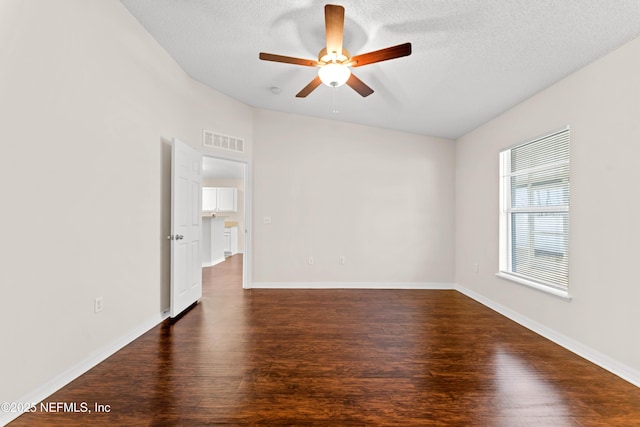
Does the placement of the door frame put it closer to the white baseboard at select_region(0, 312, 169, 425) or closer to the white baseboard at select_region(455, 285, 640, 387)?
the white baseboard at select_region(0, 312, 169, 425)

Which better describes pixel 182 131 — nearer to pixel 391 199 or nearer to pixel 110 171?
pixel 110 171

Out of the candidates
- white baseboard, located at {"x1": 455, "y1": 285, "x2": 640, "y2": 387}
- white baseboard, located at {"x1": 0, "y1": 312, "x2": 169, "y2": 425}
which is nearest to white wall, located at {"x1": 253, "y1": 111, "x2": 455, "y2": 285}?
white baseboard, located at {"x1": 455, "y1": 285, "x2": 640, "y2": 387}

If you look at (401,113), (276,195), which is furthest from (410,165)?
(276,195)

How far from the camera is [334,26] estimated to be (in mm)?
1984

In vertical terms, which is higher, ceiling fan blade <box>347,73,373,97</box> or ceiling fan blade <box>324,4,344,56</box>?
ceiling fan blade <box>324,4,344,56</box>

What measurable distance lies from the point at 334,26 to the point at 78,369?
3056 mm

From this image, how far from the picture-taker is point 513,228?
3.51m

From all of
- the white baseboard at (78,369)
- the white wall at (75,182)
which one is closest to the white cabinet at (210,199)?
the white wall at (75,182)

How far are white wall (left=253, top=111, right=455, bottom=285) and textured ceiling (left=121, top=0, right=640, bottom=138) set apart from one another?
955 mm

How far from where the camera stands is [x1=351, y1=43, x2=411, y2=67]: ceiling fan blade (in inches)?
77.9

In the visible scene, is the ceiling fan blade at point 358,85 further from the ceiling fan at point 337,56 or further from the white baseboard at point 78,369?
the white baseboard at point 78,369

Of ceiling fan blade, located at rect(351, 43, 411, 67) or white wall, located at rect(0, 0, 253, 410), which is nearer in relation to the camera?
white wall, located at rect(0, 0, 253, 410)

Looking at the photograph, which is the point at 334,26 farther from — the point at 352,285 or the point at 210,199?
the point at 210,199

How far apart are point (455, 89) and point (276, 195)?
289 centimetres
